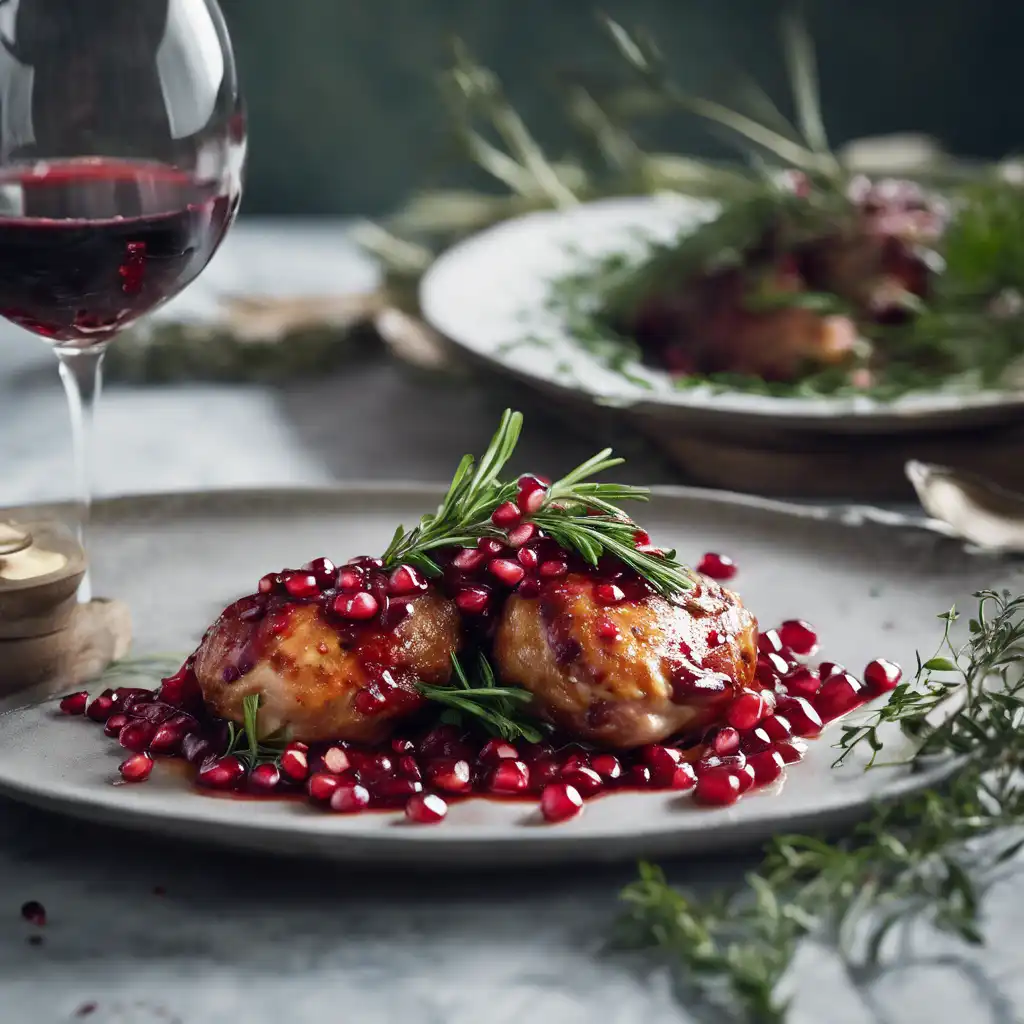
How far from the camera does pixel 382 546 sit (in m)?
2.30

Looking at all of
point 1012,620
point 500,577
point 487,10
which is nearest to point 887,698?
point 1012,620

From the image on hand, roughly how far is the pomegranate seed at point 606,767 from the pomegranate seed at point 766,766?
0.48ft

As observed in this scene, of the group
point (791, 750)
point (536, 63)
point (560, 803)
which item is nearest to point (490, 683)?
point (560, 803)

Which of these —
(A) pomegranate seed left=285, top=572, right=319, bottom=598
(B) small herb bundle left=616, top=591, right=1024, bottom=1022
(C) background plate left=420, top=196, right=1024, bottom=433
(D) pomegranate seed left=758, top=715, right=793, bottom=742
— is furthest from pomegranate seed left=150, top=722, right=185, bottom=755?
(C) background plate left=420, top=196, right=1024, bottom=433

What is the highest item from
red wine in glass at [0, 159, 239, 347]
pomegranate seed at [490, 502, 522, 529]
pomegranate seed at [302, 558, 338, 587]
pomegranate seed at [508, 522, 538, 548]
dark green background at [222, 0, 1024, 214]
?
red wine in glass at [0, 159, 239, 347]

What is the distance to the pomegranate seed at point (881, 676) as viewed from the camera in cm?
180

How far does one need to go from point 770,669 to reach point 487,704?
1.37ft

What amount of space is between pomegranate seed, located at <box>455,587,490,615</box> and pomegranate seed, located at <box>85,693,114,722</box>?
1.44ft

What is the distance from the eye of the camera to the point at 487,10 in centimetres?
732

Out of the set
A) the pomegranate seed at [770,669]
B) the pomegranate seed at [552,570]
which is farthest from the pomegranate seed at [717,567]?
the pomegranate seed at [552,570]

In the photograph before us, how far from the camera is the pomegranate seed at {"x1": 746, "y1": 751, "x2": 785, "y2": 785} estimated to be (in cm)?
155

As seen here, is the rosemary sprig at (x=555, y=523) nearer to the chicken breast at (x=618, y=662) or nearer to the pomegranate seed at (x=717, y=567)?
the chicken breast at (x=618, y=662)

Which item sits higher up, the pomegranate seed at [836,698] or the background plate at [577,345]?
the pomegranate seed at [836,698]

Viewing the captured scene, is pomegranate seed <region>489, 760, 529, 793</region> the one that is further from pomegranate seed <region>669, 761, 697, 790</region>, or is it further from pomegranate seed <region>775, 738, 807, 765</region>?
pomegranate seed <region>775, 738, 807, 765</region>
